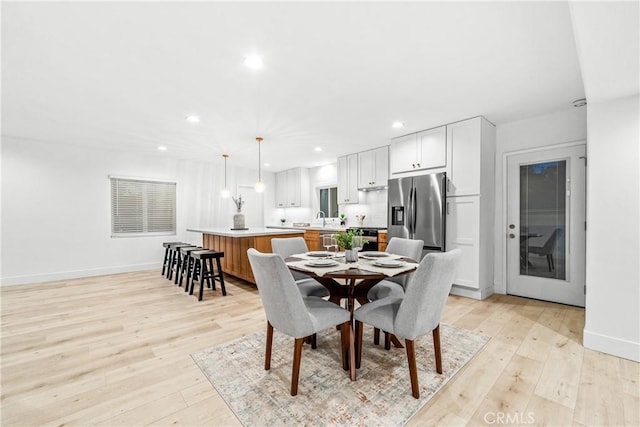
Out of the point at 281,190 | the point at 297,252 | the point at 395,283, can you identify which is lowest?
the point at 395,283

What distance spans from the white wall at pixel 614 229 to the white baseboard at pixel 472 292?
129 centimetres

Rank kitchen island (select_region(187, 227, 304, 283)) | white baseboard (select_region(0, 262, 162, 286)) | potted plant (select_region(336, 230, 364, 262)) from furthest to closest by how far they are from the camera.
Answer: white baseboard (select_region(0, 262, 162, 286)) → kitchen island (select_region(187, 227, 304, 283)) → potted plant (select_region(336, 230, 364, 262))

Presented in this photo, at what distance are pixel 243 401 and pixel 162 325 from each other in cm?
169

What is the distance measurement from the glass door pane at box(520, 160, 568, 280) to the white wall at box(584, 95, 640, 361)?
1.25 m

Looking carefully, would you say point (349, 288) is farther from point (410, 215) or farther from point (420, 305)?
point (410, 215)

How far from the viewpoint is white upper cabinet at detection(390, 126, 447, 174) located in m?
3.92

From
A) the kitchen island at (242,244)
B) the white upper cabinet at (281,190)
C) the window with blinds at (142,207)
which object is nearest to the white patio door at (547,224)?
the kitchen island at (242,244)

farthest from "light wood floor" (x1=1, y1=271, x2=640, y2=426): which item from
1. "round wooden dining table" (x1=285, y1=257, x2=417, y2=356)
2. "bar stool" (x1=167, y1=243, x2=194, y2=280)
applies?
"bar stool" (x1=167, y1=243, x2=194, y2=280)

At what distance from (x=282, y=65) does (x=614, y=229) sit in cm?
313

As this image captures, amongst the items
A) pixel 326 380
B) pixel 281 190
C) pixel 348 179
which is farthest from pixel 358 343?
pixel 281 190

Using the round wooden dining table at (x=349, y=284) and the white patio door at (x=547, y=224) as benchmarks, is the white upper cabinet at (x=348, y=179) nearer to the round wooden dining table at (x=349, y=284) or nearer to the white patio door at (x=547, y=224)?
the white patio door at (x=547, y=224)

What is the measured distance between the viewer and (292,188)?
285 inches

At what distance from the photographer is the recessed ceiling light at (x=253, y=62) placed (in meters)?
2.20

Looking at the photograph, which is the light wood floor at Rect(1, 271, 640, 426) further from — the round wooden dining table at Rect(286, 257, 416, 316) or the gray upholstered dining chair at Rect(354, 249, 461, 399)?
the round wooden dining table at Rect(286, 257, 416, 316)
